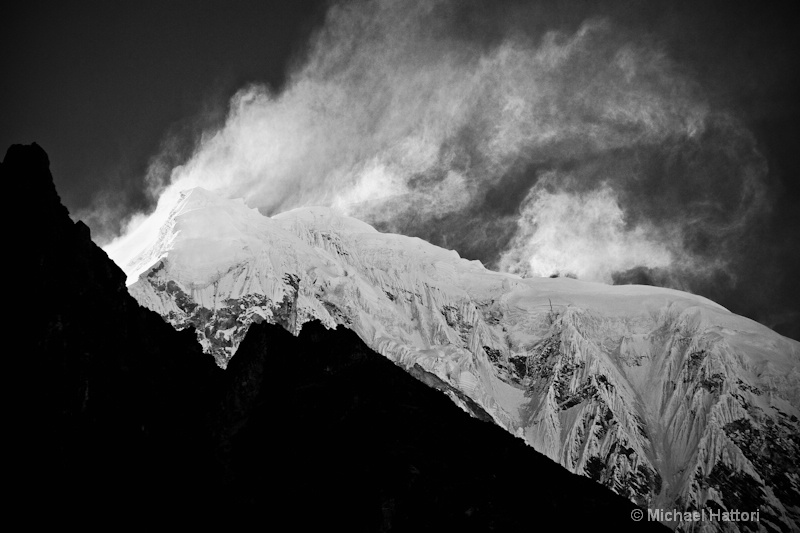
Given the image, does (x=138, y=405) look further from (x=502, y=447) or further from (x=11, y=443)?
(x=502, y=447)

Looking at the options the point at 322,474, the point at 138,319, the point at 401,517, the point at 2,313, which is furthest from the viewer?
the point at 138,319

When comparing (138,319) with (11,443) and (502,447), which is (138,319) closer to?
(11,443)

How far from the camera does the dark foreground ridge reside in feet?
187

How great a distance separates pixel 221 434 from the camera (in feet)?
235

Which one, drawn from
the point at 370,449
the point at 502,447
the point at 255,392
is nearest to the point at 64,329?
the point at 255,392

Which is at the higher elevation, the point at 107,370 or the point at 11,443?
the point at 107,370

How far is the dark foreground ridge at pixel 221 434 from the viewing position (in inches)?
2247

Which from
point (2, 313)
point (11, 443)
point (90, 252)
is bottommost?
point (11, 443)

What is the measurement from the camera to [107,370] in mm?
63500

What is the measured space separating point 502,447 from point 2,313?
140 feet

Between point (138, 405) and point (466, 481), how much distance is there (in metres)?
26.4

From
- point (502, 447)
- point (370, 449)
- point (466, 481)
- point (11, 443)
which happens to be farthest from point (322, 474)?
point (11, 443)

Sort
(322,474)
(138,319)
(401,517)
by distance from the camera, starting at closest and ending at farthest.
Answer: (401,517), (322,474), (138,319)

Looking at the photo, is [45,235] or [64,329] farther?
[45,235]
